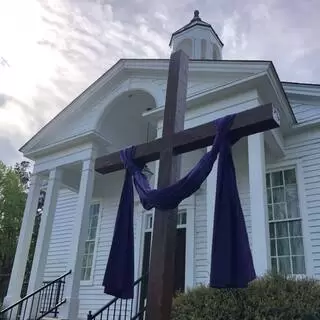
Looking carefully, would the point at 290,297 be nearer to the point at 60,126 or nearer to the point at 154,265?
the point at 154,265

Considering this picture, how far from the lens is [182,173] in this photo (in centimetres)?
943

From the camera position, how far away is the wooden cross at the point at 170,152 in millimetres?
2574

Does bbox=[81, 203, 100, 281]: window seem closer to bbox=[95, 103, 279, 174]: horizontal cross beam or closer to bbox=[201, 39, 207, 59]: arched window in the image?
bbox=[201, 39, 207, 59]: arched window

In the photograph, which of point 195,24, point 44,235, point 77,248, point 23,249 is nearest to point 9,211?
point 23,249

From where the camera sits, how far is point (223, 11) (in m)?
8.48

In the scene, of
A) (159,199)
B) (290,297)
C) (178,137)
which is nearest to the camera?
(159,199)

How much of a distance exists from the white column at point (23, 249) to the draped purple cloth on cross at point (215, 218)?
7.37 m

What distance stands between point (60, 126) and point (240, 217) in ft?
29.5

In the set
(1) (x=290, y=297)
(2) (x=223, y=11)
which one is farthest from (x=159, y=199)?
(2) (x=223, y=11)

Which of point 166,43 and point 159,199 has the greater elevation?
point 166,43

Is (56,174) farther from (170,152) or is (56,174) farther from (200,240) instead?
(170,152)

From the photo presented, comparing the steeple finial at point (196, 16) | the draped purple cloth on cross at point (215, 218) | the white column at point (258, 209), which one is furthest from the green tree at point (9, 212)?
the draped purple cloth on cross at point (215, 218)

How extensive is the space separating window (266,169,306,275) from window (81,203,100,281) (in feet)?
17.6

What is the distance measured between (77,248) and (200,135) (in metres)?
6.33
